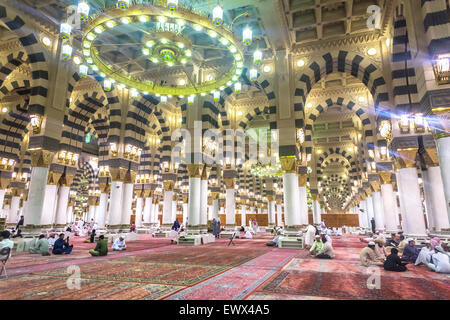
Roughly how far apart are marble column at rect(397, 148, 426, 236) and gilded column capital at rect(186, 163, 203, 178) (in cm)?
701

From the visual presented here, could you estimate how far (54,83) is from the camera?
9422 mm

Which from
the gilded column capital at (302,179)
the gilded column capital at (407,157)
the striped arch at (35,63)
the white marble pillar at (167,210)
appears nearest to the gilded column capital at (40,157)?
the striped arch at (35,63)

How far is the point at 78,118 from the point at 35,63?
426 centimetres

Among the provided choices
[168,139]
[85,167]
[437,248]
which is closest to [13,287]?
[437,248]

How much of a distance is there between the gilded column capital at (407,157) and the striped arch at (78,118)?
42.3ft

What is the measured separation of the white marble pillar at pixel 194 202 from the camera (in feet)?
34.4

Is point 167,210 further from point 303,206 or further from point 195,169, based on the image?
point 303,206

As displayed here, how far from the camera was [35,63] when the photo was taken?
9.17 meters

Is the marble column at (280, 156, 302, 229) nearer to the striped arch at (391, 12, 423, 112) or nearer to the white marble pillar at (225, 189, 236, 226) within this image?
the striped arch at (391, 12, 423, 112)

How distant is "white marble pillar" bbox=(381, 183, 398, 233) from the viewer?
10.6 meters

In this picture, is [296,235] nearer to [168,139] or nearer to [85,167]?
[168,139]

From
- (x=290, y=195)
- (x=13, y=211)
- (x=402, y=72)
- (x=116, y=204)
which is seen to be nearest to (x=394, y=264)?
(x=290, y=195)

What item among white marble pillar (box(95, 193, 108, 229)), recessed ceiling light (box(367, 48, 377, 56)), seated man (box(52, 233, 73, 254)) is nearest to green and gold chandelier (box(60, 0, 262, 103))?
seated man (box(52, 233, 73, 254))
